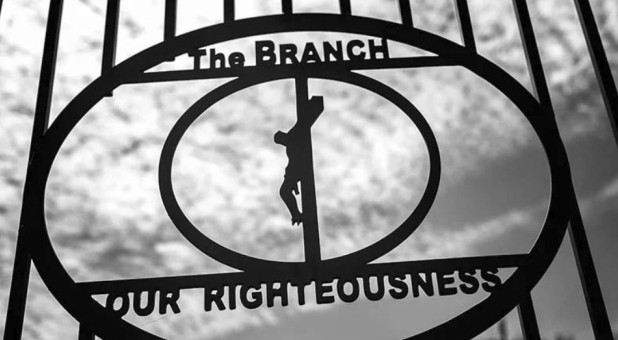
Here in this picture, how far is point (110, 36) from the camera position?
3.66 m

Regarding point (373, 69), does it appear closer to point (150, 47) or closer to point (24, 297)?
point (150, 47)

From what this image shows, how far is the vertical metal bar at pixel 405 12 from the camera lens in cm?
374

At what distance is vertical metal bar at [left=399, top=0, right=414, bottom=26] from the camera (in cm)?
374

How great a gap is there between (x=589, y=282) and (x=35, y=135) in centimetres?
238

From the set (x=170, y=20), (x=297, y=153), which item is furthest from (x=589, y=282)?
(x=170, y=20)

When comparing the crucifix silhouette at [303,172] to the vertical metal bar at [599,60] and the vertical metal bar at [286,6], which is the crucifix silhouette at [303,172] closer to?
the vertical metal bar at [286,6]

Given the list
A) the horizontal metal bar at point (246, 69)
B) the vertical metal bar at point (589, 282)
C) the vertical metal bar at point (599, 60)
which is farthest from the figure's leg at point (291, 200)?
the vertical metal bar at point (599, 60)

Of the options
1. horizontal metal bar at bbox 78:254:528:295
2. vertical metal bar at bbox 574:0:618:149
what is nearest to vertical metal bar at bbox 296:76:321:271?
horizontal metal bar at bbox 78:254:528:295

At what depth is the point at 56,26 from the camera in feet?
12.2

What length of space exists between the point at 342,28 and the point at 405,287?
126 centimetres

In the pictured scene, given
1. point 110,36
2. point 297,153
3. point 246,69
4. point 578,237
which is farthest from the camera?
point 110,36

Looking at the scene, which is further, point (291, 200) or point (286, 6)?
point (286, 6)

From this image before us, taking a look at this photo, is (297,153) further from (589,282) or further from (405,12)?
(589,282)

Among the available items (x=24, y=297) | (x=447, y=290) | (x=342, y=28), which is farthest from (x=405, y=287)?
(x=24, y=297)
